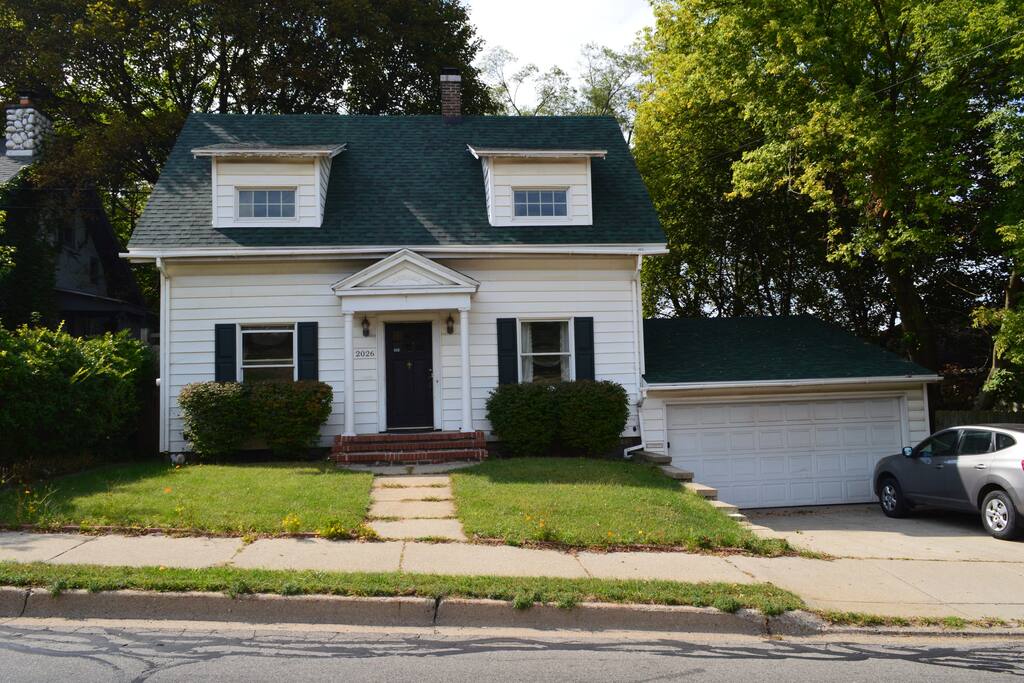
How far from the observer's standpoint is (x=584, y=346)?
1516 centimetres

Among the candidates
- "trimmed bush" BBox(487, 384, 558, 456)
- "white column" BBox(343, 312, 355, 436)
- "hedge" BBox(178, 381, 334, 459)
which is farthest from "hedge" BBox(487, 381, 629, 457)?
"hedge" BBox(178, 381, 334, 459)

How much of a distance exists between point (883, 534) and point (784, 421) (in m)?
4.23

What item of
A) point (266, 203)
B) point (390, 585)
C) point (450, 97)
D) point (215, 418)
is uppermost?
point (450, 97)

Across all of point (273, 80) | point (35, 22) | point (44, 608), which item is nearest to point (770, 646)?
point (44, 608)

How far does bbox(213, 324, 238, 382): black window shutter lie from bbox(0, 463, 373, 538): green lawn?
253 centimetres

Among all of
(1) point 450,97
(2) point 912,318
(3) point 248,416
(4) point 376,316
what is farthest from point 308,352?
(2) point 912,318

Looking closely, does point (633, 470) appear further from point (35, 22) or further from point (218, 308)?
point (35, 22)

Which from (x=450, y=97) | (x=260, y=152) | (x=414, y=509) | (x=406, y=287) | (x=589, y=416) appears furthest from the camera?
(x=450, y=97)

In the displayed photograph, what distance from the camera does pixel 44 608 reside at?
6410 millimetres

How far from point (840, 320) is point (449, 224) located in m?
16.6

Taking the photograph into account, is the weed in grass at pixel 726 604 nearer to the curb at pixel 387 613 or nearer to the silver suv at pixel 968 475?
the curb at pixel 387 613

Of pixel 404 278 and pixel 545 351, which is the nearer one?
pixel 404 278

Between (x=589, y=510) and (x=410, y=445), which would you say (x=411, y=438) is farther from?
(x=589, y=510)

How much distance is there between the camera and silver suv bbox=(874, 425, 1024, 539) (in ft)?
35.2
